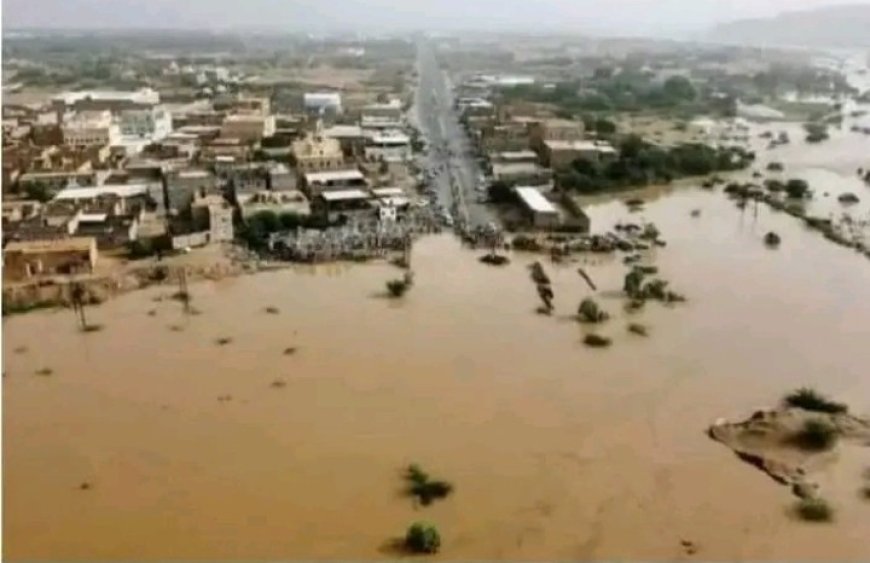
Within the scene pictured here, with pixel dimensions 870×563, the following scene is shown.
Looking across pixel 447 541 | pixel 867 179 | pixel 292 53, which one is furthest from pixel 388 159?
pixel 292 53

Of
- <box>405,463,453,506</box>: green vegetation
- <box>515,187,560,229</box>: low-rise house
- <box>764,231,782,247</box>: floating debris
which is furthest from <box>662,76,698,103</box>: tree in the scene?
<box>405,463,453,506</box>: green vegetation

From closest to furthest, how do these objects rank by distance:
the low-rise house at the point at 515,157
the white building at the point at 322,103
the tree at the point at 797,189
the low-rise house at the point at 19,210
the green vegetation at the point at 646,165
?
the low-rise house at the point at 19,210
the tree at the point at 797,189
the green vegetation at the point at 646,165
the low-rise house at the point at 515,157
the white building at the point at 322,103

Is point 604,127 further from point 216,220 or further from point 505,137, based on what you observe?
point 216,220

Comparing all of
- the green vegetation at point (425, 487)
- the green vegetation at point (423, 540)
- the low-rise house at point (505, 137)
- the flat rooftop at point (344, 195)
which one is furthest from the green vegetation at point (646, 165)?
the green vegetation at point (423, 540)

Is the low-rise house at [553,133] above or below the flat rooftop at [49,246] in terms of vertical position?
above

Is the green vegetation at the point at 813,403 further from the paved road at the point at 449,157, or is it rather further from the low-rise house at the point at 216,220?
the low-rise house at the point at 216,220

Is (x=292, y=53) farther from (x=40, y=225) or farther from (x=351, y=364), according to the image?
(x=351, y=364)

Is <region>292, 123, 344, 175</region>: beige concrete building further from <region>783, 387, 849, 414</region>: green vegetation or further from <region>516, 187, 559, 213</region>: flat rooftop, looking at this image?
<region>783, 387, 849, 414</region>: green vegetation
